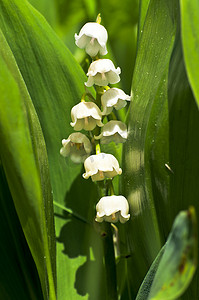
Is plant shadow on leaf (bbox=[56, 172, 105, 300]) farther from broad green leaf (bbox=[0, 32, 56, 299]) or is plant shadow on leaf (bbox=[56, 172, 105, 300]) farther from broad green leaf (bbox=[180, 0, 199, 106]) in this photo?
broad green leaf (bbox=[180, 0, 199, 106])

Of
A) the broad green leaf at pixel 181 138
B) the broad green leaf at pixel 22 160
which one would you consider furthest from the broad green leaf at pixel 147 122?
the broad green leaf at pixel 22 160

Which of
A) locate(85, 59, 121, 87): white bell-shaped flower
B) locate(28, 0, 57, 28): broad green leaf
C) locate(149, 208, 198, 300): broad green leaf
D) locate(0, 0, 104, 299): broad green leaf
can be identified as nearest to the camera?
locate(149, 208, 198, 300): broad green leaf

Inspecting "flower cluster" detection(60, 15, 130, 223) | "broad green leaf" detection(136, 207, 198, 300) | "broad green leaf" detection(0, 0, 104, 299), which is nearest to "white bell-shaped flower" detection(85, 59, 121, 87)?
"flower cluster" detection(60, 15, 130, 223)

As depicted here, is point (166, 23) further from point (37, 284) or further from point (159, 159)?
point (37, 284)

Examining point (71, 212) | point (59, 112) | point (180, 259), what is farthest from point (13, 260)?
point (180, 259)

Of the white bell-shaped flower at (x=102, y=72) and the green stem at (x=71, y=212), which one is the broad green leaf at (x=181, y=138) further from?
the green stem at (x=71, y=212)

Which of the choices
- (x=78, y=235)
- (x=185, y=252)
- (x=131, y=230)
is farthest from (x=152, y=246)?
(x=185, y=252)
